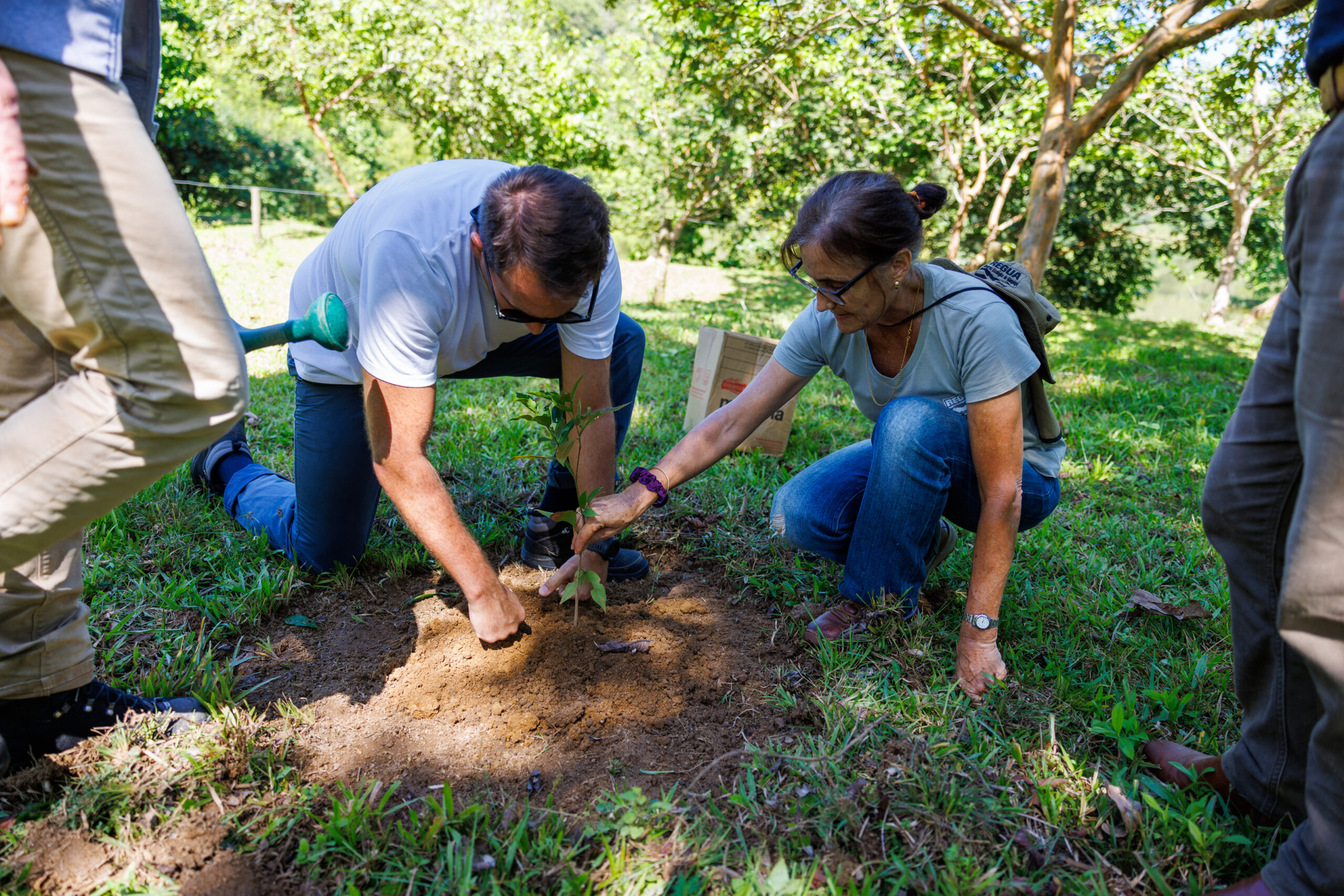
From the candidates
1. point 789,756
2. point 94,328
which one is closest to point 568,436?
point 789,756

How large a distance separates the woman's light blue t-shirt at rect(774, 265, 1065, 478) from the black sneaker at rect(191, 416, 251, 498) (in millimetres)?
2222

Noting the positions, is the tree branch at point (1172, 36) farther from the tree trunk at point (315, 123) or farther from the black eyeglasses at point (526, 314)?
the tree trunk at point (315, 123)

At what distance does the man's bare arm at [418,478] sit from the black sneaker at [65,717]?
0.67 m

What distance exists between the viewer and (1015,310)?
7.20ft

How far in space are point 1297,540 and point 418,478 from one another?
175cm

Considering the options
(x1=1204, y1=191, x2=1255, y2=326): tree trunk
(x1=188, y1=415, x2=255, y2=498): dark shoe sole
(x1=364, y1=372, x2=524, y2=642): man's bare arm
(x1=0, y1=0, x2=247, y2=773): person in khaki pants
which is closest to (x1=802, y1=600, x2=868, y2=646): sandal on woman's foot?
(x1=364, y1=372, x2=524, y2=642): man's bare arm

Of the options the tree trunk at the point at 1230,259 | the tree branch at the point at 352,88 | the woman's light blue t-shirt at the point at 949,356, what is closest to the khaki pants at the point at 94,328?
the woman's light blue t-shirt at the point at 949,356

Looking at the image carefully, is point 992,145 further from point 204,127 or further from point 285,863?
point 204,127

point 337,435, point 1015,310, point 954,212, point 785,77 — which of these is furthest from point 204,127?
point 1015,310

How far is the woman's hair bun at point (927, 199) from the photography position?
6.67 feet

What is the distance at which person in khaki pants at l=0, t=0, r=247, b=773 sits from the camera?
1130mm

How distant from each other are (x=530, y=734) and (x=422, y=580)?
3.03 feet

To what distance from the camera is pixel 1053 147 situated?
21.0 feet

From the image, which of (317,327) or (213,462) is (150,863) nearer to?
(317,327)
